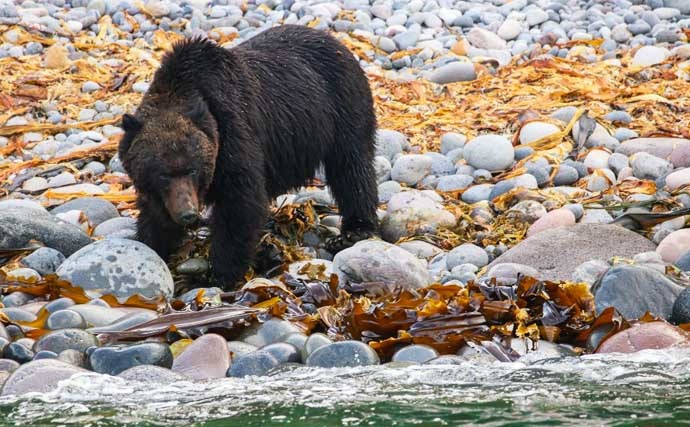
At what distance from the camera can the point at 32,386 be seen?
200 inches

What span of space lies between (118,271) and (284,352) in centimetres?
169

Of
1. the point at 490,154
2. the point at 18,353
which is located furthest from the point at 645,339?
the point at 490,154

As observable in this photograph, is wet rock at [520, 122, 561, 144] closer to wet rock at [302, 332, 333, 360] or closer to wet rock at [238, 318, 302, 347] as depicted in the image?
wet rock at [238, 318, 302, 347]

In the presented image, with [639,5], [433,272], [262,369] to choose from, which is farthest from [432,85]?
[262,369]

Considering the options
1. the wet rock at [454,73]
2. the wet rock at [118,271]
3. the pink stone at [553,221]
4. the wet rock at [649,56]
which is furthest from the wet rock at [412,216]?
the wet rock at [649,56]

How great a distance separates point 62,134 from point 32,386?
22.1ft

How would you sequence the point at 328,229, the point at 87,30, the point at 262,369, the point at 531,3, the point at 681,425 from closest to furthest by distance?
the point at 681,425 < the point at 262,369 < the point at 328,229 < the point at 87,30 < the point at 531,3

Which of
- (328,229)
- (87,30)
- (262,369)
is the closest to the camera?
(262,369)

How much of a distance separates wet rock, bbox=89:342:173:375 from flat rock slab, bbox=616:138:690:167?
5516 millimetres

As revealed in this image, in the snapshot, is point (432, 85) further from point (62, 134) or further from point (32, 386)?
point (32, 386)

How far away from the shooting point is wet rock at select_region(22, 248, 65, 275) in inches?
287

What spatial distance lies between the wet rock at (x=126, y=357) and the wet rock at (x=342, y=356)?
687 millimetres

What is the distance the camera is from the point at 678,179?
8836 mm

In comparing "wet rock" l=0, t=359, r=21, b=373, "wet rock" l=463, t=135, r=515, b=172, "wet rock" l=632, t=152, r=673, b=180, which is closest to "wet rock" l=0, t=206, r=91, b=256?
"wet rock" l=0, t=359, r=21, b=373
